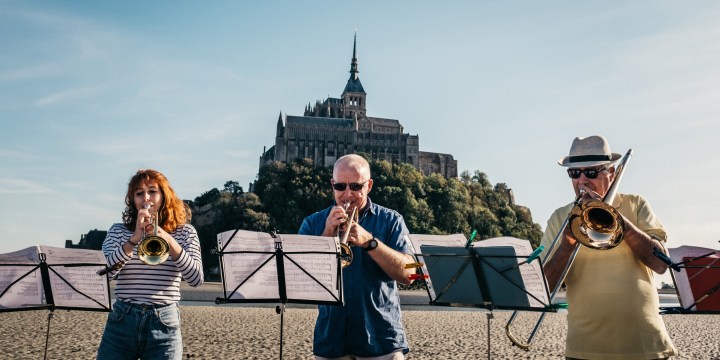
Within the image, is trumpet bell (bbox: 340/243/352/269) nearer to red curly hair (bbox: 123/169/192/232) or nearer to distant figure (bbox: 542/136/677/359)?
red curly hair (bbox: 123/169/192/232)

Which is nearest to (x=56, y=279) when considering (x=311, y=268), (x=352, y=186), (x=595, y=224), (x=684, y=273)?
(x=311, y=268)

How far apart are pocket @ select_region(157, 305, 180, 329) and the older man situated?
2.95ft

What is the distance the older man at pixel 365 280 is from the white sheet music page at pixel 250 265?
0.42 metres

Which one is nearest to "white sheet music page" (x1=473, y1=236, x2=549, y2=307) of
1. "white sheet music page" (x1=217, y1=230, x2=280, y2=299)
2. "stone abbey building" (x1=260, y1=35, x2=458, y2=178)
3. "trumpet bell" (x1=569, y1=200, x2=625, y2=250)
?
"trumpet bell" (x1=569, y1=200, x2=625, y2=250)

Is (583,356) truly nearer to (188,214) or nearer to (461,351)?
(188,214)

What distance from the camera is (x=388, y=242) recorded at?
4336 mm

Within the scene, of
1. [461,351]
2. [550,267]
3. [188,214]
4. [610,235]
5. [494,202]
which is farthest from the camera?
[494,202]

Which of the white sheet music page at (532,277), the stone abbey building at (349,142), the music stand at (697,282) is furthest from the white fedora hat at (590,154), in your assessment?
the stone abbey building at (349,142)

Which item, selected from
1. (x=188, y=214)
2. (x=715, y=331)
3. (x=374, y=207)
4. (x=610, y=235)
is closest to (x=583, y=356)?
(x=610, y=235)

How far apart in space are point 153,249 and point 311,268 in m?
1.04

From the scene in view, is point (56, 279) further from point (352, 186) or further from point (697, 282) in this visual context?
point (697, 282)

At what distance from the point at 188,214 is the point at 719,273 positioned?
3568 millimetres

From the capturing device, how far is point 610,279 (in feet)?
12.6

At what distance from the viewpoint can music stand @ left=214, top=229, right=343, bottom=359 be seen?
4.32m
